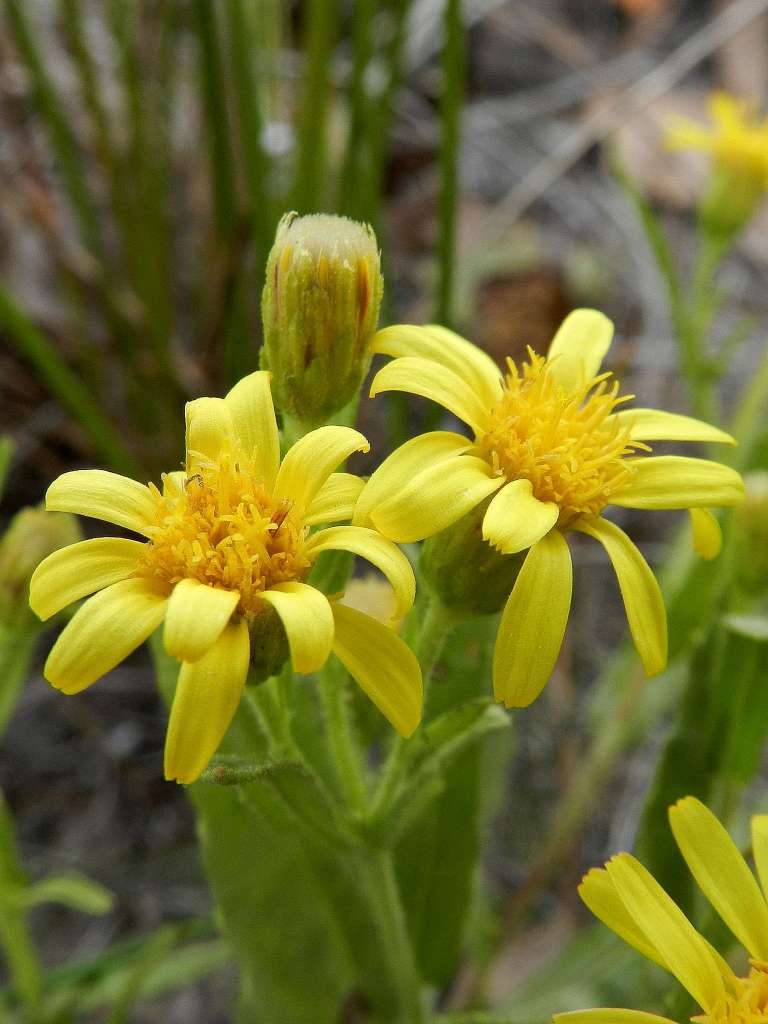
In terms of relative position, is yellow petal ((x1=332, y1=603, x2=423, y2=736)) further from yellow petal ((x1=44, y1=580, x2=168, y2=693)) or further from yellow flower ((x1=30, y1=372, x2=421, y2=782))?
yellow petal ((x1=44, y1=580, x2=168, y2=693))

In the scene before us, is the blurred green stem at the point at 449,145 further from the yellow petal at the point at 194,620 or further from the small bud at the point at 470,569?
the yellow petal at the point at 194,620

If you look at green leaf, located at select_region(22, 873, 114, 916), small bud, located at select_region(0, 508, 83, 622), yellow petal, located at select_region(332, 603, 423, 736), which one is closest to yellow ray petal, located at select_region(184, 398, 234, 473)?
yellow petal, located at select_region(332, 603, 423, 736)

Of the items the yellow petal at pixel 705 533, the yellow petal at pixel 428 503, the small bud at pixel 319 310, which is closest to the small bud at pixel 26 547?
the small bud at pixel 319 310

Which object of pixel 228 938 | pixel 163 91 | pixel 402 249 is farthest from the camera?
pixel 402 249

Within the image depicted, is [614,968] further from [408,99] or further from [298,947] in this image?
[408,99]

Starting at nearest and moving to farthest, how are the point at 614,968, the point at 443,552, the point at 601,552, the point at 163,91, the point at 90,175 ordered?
1. the point at 443,552
2. the point at 614,968
3. the point at 163,91
4. the point at 601,552
5. the point at 90,175

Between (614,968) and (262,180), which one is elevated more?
(262,180)

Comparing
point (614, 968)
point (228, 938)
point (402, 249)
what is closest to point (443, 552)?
point (228, 938)

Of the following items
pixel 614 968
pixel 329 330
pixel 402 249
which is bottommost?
pixel 614 968
